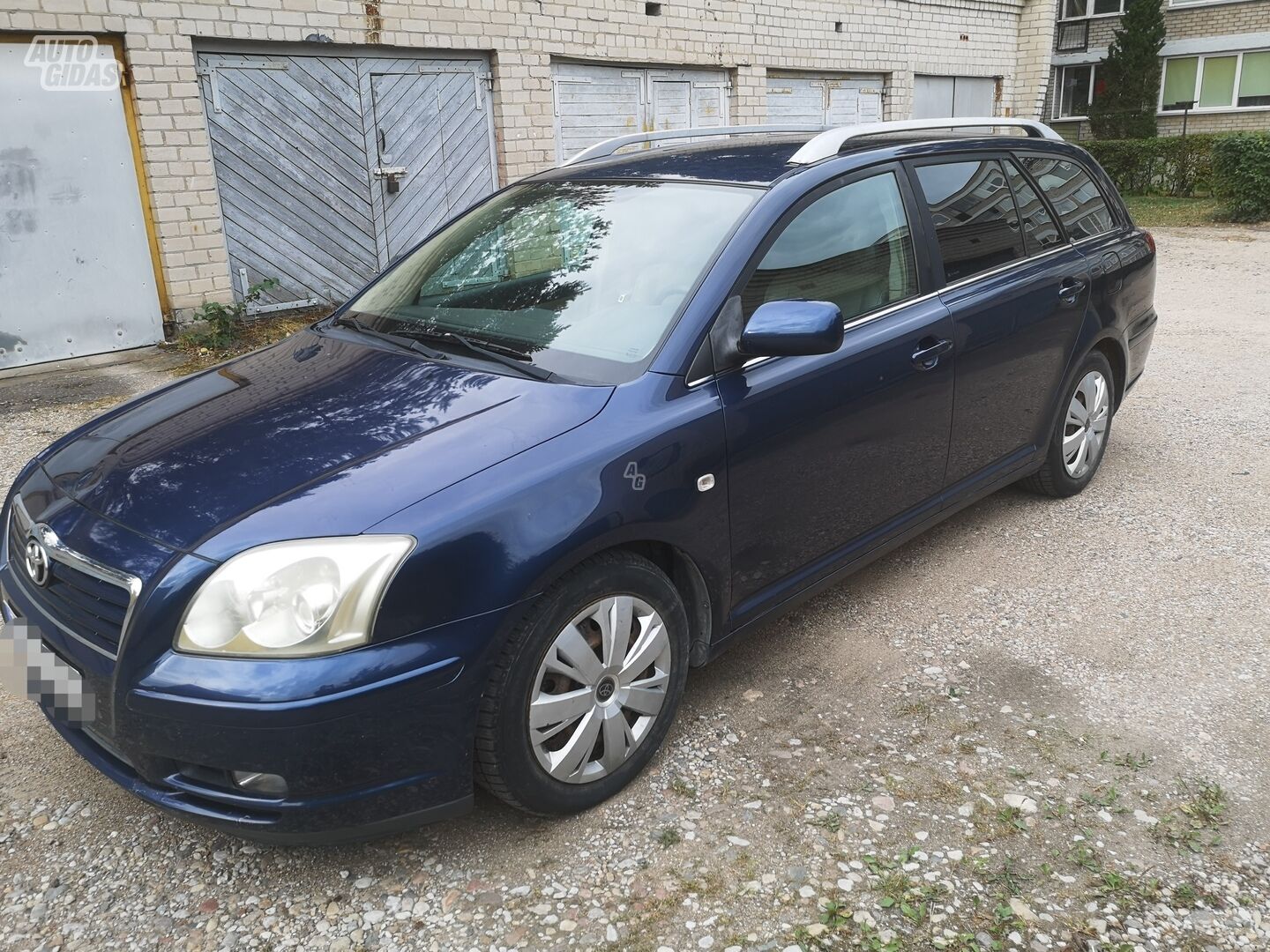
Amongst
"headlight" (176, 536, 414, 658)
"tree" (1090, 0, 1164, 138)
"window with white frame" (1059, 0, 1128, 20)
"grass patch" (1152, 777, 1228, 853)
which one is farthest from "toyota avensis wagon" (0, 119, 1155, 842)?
"window with white frame" (1059, 0, 1128, 20)

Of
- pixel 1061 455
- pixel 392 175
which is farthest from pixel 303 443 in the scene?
pixel 392 175

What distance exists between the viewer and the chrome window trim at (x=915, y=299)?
2.92 metres

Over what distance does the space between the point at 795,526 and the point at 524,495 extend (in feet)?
3.58

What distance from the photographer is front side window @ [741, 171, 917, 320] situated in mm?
3135

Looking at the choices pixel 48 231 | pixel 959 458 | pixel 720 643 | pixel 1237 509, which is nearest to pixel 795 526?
pixel 720 643

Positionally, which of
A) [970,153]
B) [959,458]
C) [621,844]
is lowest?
[621,844]

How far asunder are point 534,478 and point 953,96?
640 inches

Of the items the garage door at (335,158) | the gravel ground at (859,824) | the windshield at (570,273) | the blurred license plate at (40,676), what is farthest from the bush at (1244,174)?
the blurred license plate at (40,676)

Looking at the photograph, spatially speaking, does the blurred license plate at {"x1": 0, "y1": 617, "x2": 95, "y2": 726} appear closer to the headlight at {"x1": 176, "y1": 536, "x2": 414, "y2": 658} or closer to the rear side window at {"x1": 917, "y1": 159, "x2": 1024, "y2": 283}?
the headlight at {"x1": 176, "y1": 536, "x2": 414, "y2": 658}

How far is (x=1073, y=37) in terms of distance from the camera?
2778 centimetres

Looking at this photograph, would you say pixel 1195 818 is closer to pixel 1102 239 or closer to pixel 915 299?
pixel 915 299

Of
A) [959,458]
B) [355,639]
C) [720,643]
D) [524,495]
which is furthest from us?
[959,458]

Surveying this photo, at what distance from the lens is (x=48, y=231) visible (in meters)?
7.56

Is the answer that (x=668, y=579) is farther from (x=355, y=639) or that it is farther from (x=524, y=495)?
(x=355, y=639)
